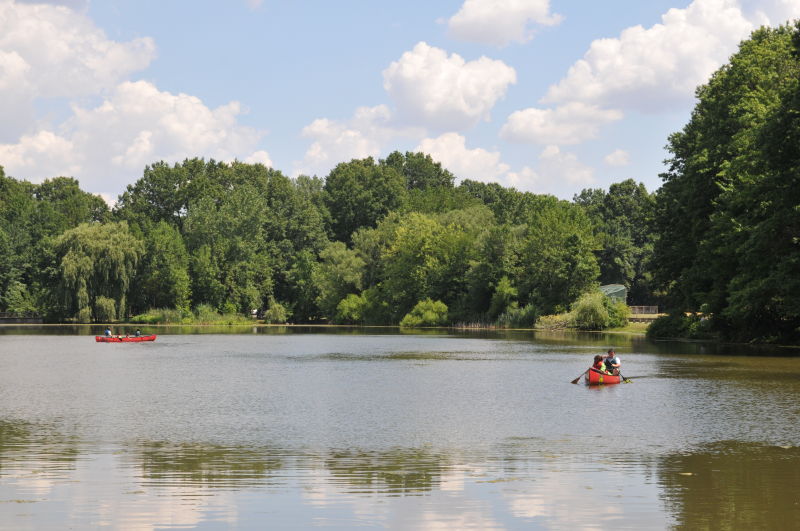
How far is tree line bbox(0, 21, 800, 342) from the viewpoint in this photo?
62.6 metres

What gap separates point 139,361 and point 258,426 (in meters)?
32.0

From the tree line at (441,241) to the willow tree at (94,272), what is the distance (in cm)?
25

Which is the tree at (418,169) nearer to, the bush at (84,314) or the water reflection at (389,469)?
the bush at (84,314)

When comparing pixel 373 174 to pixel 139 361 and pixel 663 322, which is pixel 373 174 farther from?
pixel 139 361

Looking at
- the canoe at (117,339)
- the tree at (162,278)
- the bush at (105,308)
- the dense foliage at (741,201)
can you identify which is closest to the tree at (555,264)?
the dense foliage at (741,201)

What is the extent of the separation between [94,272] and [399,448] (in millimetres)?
107935

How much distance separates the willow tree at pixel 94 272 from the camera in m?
122

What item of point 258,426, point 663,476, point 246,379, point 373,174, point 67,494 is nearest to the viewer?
point 67,494

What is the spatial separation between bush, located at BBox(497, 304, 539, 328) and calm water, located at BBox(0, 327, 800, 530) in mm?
61896

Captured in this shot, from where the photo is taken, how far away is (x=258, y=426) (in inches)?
1110

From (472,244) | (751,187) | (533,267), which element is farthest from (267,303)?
(751,187)

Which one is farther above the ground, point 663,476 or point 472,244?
point 472,244

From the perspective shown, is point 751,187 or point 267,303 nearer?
point 751,187

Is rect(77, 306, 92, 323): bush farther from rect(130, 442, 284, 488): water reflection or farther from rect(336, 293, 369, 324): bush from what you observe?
rect(130, 442, 284, 488): water reflection
